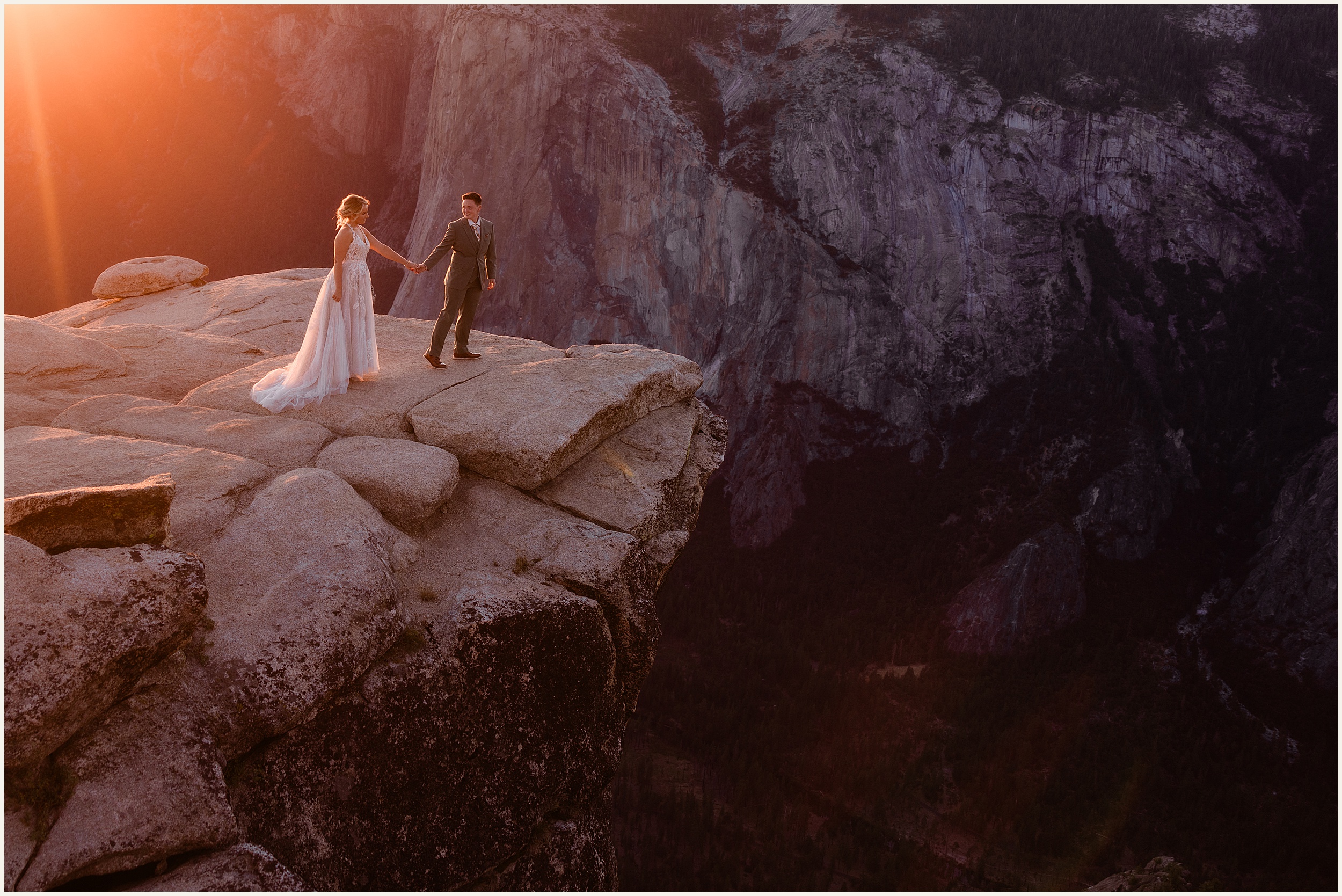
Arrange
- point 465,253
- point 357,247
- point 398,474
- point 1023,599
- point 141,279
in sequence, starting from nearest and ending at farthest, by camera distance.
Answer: point 398,474, point 357,247, point 465,253, point 141,279, point 1023,599

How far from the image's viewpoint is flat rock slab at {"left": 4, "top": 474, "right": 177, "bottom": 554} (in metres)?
6.32

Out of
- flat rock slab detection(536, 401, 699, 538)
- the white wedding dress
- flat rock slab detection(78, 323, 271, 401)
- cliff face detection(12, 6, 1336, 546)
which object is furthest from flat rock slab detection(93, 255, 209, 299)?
cliff face detection(12, 6, 1336, 546)

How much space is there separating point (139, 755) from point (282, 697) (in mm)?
1032

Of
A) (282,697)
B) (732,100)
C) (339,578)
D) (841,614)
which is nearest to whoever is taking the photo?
(282,697)

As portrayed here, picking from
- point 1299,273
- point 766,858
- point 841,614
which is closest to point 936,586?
point 841,614

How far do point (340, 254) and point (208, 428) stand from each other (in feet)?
8.89

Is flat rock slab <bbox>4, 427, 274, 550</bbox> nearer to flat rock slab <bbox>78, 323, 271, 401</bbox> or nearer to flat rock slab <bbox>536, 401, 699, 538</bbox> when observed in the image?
flat rock slab <bbox>78, 323, 271, 401</bbox>

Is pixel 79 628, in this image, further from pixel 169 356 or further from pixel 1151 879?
pixel 1151 879

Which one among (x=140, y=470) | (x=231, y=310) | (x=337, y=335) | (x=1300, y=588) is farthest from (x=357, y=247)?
(x=1300, y=588)

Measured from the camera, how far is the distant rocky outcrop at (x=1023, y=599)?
3092 centimetres

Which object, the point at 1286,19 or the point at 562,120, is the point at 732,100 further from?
the point at 1286,19

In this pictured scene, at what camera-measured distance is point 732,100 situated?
40781 millimetres

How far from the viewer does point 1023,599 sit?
3148 centimetres

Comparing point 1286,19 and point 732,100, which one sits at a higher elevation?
point 1286,19
